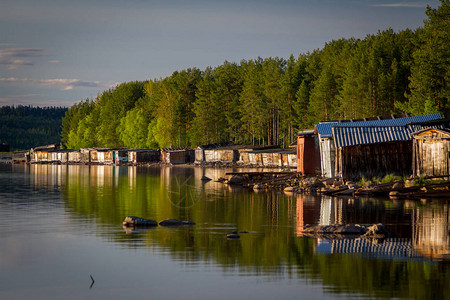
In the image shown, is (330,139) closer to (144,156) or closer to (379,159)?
(379,159)

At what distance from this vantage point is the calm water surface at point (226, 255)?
15.9 meters

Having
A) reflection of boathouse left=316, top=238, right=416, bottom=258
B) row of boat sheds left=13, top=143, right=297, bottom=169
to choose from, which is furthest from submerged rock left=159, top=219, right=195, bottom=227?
row of boat sheds left=13, top=143, right=297, bottom=169

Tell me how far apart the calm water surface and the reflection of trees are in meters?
0.04

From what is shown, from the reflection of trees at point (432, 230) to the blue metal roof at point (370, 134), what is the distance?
1247cm

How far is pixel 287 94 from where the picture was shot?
121 metres

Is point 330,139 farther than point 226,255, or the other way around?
point 330,139

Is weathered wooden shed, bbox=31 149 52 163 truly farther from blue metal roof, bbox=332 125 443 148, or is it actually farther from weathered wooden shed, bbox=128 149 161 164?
blue metal roof, bbox=332 125 443 148

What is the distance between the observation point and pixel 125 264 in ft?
63.2

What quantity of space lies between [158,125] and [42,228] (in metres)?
128

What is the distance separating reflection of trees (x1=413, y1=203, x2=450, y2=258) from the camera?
20.4 m

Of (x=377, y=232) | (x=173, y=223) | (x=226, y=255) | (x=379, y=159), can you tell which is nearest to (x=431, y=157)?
(x=379, y=159)

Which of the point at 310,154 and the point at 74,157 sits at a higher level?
the point at 310,154

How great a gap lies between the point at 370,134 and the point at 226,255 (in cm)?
2838

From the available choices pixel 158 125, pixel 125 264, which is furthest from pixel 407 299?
pixel 158 125
